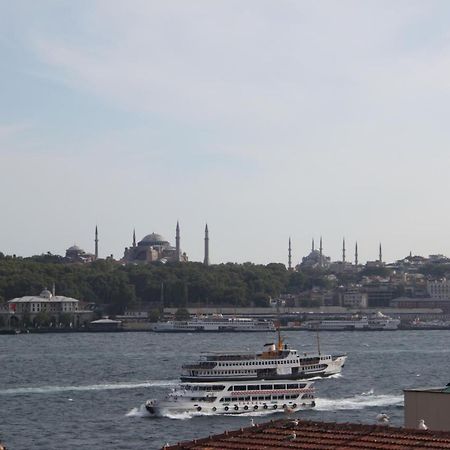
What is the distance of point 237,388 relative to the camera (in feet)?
139

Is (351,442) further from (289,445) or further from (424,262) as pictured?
(424,262)

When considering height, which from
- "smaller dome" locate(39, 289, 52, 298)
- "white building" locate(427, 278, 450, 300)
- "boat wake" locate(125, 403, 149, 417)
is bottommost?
"boat wake" locate(125, 403, 149, 417)

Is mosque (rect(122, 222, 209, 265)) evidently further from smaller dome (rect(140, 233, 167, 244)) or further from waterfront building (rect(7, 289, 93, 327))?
waterfront building (rect(7, 289, 93, 327))

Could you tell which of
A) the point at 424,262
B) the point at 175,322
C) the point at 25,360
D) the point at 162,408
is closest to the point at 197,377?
the point at 162,408

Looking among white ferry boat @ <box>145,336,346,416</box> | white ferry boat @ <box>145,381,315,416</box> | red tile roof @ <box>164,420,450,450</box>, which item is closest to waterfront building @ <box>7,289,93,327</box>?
white ferry boat @ <box>145,336,346,416</box>

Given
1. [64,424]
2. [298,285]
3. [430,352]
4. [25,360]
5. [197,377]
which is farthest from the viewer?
[298,285]

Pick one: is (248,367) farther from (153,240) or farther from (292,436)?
(153,240)

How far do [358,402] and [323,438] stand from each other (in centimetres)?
3132

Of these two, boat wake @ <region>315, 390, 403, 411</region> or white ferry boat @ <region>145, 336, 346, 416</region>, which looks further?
boat wake @ <region>315, 390, 403, 411</region>

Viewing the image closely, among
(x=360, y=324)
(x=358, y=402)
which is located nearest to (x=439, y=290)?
(x=360, y=324)

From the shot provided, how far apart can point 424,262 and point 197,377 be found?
501ft

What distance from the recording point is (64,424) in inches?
1497

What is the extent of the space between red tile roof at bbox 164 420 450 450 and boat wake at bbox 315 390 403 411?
29.0 metres

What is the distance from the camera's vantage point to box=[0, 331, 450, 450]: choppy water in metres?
36.0
